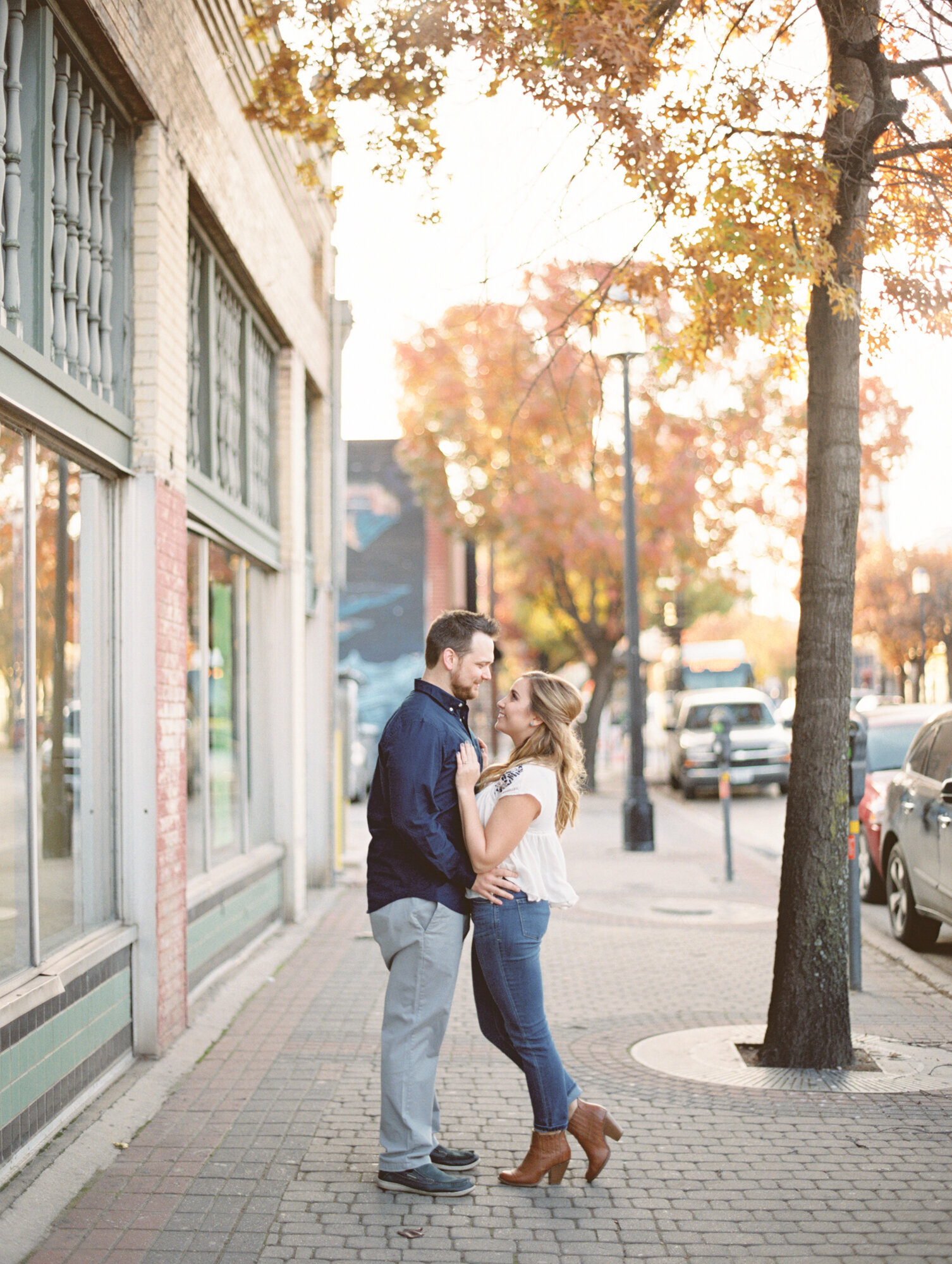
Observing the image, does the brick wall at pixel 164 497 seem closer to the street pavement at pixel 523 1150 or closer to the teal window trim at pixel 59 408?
the teal window trim at pixel 59 408

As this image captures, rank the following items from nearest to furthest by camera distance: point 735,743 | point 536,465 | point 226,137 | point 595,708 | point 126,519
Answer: point 126,519 → point 226,137 → point 735,743 → point 536,465 → point 595,708

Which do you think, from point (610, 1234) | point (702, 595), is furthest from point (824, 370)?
point (702, 595)

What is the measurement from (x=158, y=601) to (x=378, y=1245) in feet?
10.9

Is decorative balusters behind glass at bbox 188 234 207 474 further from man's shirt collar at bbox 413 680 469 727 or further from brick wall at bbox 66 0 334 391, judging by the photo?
man's shirt collar at bbox 413 680 469 727

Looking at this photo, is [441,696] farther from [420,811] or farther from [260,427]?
[260,427]

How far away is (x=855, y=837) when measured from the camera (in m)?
8.09

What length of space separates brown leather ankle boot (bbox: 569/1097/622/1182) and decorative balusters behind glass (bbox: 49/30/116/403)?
3637mm

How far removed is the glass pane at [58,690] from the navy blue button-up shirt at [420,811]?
5.84 feet

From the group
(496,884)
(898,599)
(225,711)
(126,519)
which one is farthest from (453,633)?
(898,599)

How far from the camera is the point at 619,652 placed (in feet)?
119

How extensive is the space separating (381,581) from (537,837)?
26176 mm

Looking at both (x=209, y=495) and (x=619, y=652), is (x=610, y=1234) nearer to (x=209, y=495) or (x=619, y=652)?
(x=209, y=495)

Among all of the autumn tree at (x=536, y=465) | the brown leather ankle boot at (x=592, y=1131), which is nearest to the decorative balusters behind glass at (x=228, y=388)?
the brown leather ankle boot at (x=592, y=1131)

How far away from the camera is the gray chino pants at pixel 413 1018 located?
458cm
